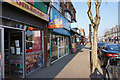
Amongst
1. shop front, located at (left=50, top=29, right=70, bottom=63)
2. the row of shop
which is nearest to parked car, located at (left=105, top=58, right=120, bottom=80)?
the row of shop

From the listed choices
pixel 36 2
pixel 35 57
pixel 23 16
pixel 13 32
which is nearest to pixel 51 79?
pixel 35 57

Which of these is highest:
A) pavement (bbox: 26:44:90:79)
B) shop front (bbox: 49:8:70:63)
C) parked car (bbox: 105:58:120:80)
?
shop front (bbox: 49:8:70:63)

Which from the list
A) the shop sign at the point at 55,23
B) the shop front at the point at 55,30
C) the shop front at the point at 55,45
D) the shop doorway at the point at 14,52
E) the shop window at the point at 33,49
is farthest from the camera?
the shop front at the point at 55,45

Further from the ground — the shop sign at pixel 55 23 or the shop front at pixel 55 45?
the shop sign at pixel 55 23

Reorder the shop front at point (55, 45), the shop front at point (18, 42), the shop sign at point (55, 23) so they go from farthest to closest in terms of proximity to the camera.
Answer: the shop front at point (55, 45) → the shop sign at point (55, 23) → the shop front at point (18, 42)

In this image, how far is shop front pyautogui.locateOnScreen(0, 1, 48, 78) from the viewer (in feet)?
11.6

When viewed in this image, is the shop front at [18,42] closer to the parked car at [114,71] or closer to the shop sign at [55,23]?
the shop sign at [55,23]

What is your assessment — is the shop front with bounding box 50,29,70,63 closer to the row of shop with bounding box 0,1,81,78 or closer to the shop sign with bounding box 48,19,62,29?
the shop sign with bounding box 48,19,62,29

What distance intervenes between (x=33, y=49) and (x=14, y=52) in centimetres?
110

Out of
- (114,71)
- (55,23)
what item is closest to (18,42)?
(55,23)

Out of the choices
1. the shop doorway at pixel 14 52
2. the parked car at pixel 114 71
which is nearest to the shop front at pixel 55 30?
the shop doorway at pixel 14 52

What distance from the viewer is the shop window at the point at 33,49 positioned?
4.95 meters

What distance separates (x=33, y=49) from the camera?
212 inches

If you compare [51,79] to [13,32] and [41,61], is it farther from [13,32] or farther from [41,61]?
[13,32]
